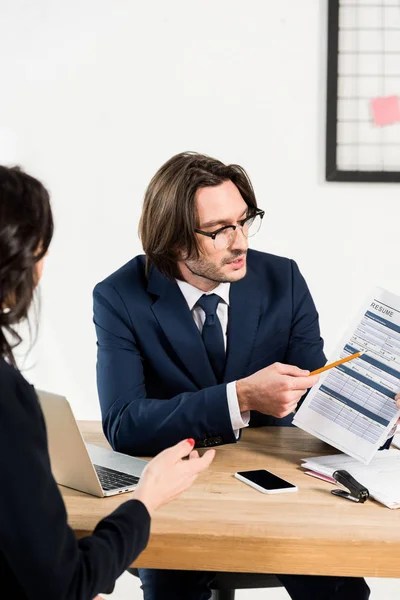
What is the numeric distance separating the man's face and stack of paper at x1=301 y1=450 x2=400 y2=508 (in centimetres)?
56

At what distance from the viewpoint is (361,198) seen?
9.87 ft

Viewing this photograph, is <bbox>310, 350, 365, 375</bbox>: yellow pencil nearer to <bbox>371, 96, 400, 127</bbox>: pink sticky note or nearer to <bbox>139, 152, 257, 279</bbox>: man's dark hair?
<bbox>139, 152, 257, 279</bbox>: man's dark hair

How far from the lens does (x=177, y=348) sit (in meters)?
1.96

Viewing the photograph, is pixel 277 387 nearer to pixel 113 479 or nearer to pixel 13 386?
pixel 113 479

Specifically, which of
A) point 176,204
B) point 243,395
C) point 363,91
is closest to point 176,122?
point 363,91

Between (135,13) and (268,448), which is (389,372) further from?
(135,13)

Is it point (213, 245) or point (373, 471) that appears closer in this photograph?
point (373, 471)

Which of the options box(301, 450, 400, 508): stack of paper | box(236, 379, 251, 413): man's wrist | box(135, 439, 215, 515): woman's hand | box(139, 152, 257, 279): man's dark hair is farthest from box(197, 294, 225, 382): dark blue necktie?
box(135, 439, 215, 515): woman's hand

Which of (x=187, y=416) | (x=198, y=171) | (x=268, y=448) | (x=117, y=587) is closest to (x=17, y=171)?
(x=187, y=416)

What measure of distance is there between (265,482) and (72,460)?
0.35m

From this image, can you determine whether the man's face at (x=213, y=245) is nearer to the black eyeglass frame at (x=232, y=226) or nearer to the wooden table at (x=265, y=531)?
the black eyeglass frame at (x=232, y=226)

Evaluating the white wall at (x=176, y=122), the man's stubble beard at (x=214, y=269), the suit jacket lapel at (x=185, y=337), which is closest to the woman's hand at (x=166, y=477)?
the suit jacket lapel at (x=185, y=337)

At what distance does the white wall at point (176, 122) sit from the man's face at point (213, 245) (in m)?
0.97

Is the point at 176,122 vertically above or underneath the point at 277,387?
above
